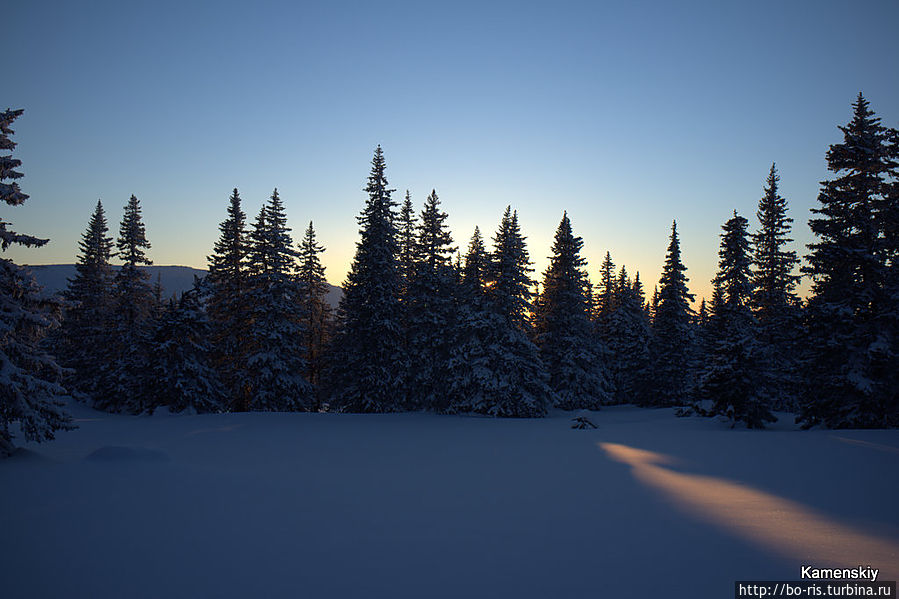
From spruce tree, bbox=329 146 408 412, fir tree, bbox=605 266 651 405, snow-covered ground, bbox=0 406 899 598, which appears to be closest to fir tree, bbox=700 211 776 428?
snow-covered ground, bbox=0 406 899 598

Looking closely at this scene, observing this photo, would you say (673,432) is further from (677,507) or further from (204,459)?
(204,459)

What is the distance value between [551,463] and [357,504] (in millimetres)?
5587

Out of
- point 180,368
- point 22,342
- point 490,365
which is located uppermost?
point 22,342

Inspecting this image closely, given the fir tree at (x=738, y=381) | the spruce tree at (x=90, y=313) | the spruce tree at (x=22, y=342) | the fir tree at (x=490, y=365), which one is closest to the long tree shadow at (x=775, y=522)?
the fir tree at (x=738, y=381)

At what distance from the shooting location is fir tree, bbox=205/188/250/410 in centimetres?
2831

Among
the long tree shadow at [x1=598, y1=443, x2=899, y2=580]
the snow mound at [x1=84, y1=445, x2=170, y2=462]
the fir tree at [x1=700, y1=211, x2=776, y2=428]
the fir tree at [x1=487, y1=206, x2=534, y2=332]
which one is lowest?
the snow mound at [x1=84, y1=445, x2=170, y2=462]

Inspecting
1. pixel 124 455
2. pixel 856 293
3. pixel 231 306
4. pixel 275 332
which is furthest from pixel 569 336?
pixel 124 455

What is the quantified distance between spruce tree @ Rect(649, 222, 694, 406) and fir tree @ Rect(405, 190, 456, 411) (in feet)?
67.8

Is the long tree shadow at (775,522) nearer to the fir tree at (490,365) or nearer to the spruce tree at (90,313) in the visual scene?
the fir tree at (490,365)

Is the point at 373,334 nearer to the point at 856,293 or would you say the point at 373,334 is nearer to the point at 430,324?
the point at 430,324

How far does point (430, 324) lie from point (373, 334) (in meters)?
3.68

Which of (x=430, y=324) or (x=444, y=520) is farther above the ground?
(x=430, y=324)

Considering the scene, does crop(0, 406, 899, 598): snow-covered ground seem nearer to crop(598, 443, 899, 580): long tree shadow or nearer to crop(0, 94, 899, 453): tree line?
crop(598, 443, 899, 580): long tree shadow

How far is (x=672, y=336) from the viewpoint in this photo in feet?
124
